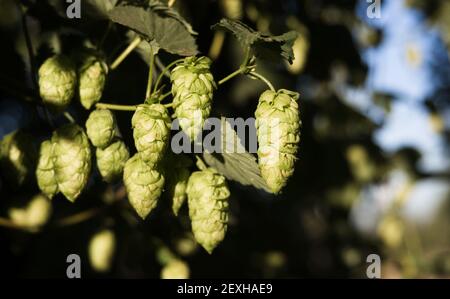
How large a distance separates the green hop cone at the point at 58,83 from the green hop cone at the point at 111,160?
0.14 meters

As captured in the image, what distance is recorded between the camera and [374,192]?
345 centimetres

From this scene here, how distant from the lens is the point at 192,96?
1.14m

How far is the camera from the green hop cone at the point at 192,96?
1.13 meters

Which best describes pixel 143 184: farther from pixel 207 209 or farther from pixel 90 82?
pixel 90 82

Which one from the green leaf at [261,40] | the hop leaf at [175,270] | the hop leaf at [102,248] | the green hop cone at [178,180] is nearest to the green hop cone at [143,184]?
the green hop cone at [178,180]

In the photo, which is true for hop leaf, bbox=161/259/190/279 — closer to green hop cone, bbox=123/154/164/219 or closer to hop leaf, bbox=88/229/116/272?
hop leaf, bbox=88/229/116/272

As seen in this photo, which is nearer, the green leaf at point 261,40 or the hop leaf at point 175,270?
the green leaf at point 261,40

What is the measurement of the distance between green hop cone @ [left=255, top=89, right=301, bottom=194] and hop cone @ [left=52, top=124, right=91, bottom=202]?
1.36 feet

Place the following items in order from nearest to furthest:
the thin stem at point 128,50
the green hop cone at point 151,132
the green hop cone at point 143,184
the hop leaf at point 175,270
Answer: the green hop cone at point 151,132 < the green hop cone at point 143,184 < the thin stem at point 128,50 < the hop leaf at point 175,270

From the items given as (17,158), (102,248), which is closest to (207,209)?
(17,158)

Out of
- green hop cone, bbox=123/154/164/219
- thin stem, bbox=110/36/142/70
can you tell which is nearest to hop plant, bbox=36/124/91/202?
green hop cone, bbox=123/154/164/219

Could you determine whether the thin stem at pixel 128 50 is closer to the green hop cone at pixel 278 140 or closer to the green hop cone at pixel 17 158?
the green hop cone at pixel 17 158

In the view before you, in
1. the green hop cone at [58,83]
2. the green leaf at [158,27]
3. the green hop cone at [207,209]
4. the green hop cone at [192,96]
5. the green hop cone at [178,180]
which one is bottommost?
the green hop cone at [207,209]

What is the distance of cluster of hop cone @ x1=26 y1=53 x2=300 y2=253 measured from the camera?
1.14 metres
